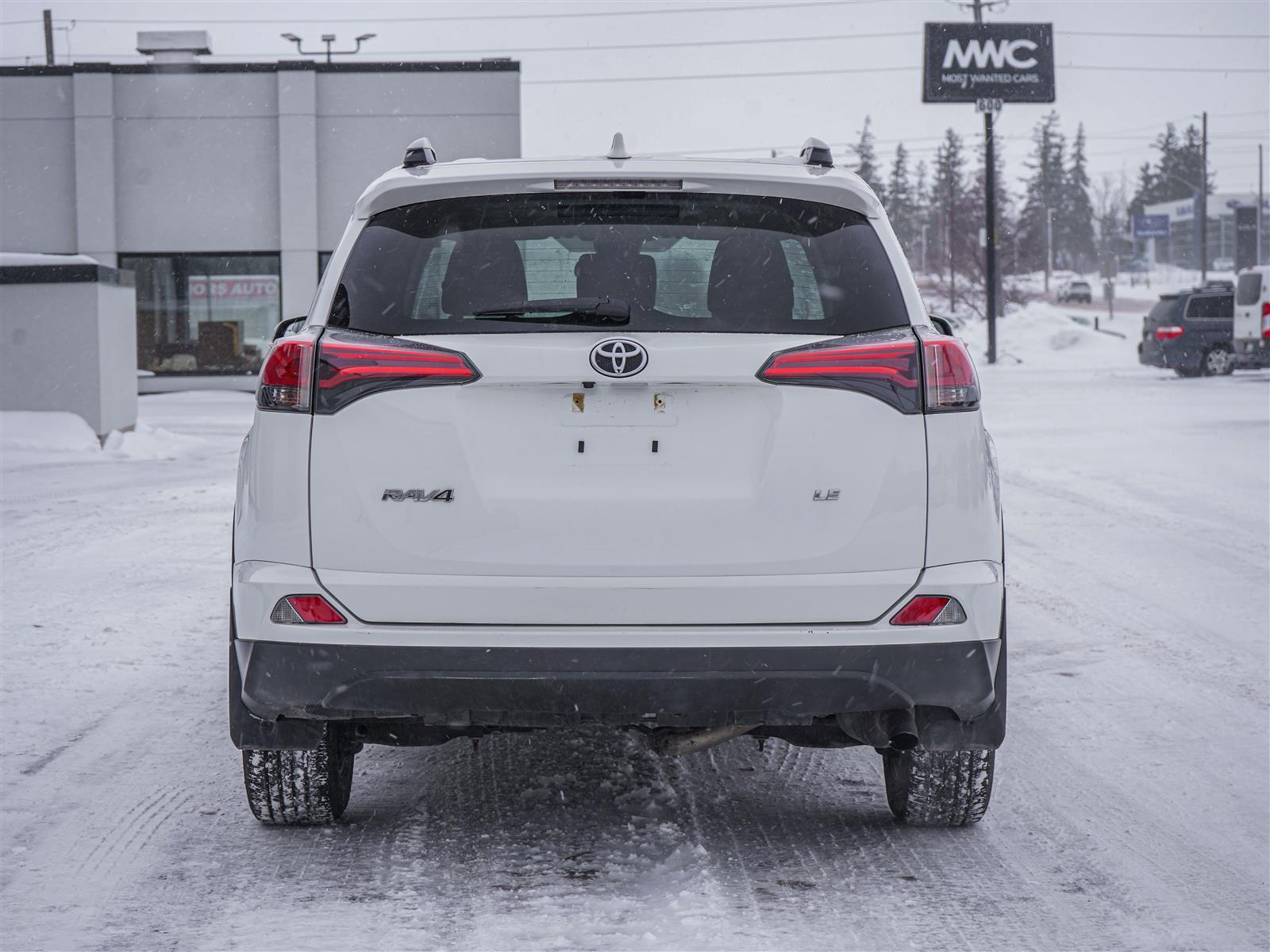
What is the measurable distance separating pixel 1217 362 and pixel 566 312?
28417 mm

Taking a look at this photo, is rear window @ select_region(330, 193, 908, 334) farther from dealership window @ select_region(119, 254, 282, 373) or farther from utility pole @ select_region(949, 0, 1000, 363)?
utility pole @ select_region(949, 0, 1000, 363)

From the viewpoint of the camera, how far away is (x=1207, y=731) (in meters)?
4.96

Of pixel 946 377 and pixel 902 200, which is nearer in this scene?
pixel 946 377

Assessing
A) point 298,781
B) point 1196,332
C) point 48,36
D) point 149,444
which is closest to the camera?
point 298,781

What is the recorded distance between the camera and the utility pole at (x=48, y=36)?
48.5m

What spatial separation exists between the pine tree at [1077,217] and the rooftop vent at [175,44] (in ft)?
427

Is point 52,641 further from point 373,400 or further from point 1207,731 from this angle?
point 1207,731

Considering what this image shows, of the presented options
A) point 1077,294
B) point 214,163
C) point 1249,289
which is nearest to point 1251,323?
point 1249,289

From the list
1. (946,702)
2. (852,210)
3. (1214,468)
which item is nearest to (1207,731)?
(946,702)

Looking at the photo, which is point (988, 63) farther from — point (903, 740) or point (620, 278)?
point (903, 740)

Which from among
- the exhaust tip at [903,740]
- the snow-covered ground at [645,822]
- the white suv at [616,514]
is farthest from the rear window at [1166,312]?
the white suv at [616,514]

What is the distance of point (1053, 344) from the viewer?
49.7 m

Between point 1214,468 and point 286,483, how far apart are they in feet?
37.8

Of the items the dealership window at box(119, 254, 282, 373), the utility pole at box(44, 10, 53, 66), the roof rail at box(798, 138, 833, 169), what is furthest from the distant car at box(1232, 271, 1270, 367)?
the utility pole at box(44, 10, 53, 66)
